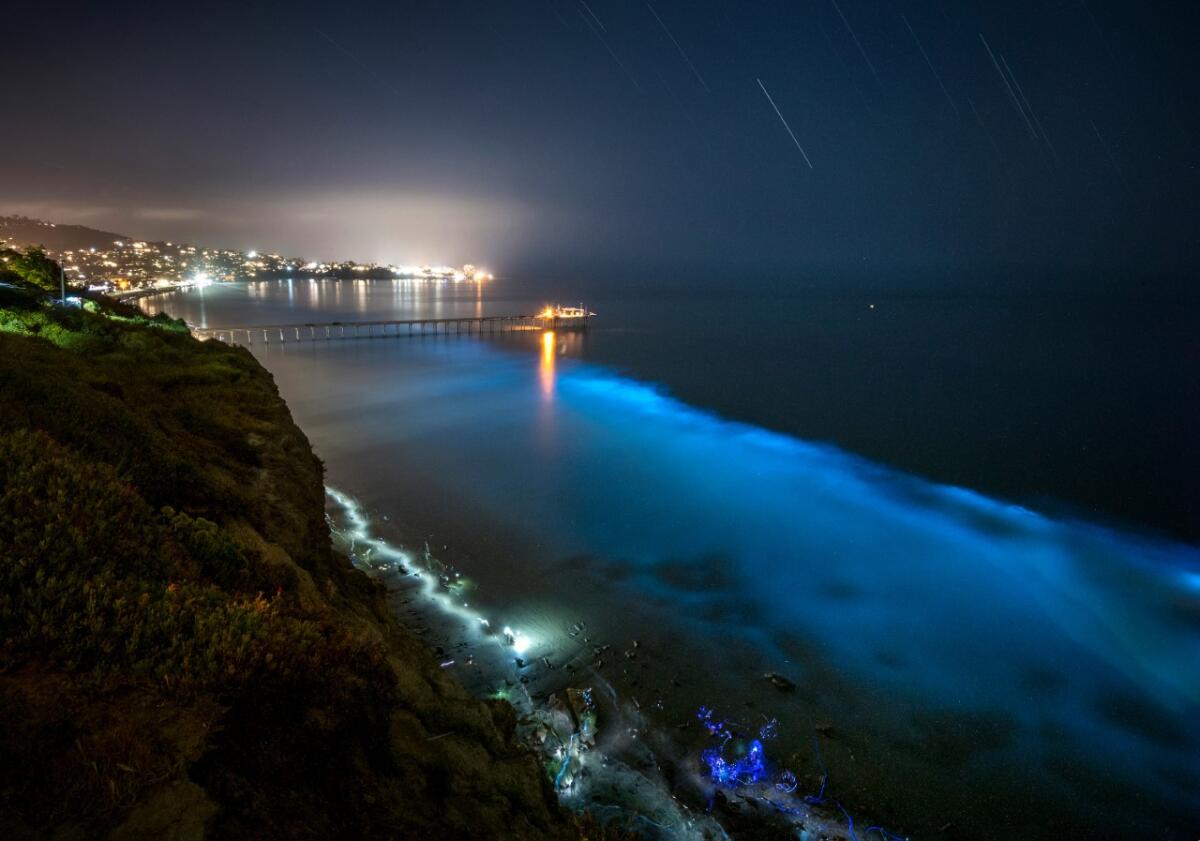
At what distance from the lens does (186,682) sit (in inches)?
180

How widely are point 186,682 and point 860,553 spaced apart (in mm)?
25084

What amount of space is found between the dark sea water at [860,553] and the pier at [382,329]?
19.0 metres

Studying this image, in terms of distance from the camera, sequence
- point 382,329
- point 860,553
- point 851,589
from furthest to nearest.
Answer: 1. point 382,329
2. point 860,553
3. point 851,589

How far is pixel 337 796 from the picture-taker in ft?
15.8

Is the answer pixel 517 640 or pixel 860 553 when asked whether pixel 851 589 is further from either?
pixel 517 640

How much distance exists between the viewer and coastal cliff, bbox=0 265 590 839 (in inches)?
151

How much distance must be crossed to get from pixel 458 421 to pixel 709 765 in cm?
3384

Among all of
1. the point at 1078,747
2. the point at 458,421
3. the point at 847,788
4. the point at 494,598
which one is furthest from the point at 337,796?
the point at 458,421

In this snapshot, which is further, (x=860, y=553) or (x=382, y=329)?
(x=382, y=329)

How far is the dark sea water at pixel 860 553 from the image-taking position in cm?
1372

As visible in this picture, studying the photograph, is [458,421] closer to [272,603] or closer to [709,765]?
[709,765]

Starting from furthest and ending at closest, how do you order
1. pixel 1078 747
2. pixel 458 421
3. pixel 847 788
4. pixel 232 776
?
pixel 458 421
pixel 1078 747
pixel 847 788
pixel 232 776

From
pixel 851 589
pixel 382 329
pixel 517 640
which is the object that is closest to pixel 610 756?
pixel 517 640

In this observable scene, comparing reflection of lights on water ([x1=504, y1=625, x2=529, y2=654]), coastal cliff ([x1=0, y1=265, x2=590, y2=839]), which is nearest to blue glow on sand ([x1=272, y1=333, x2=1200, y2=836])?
reflection of lights on water ([x1=504, y1=625, x2=529, y2=654])
